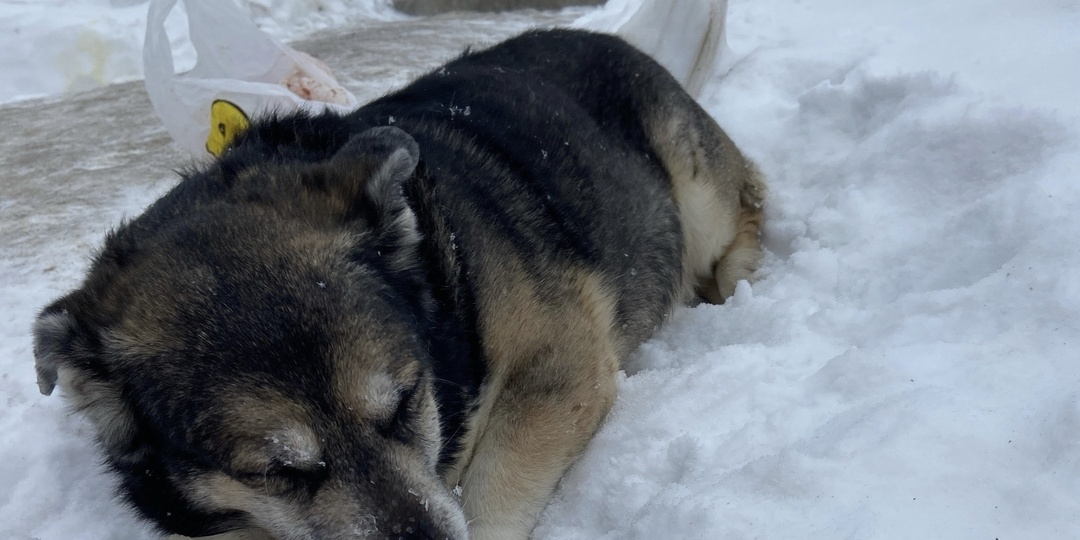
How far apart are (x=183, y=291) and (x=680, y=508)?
4.74ft

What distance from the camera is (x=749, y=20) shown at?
7051 millimetres

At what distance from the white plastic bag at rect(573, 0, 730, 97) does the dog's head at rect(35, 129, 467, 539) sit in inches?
152

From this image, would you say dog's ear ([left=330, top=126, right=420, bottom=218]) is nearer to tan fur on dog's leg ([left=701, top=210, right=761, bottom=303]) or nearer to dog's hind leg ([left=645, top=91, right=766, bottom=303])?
dog's hind leg ([left=645, top=91, right=766, bottom=303])

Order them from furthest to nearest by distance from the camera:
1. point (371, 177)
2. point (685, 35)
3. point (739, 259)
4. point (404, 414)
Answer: point (685, 35)
point (739, 259)
point (371, 177)
point (404, 414)

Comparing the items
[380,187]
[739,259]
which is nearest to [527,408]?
[380,187]

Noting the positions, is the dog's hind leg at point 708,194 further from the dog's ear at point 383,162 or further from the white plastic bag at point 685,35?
the dog's ear at point 383,162

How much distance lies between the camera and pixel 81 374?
2.11m

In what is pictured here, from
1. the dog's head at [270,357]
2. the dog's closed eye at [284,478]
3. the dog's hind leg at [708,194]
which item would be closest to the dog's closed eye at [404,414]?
the dog's head at [270,357]

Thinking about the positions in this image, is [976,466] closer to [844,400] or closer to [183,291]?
[844,400]

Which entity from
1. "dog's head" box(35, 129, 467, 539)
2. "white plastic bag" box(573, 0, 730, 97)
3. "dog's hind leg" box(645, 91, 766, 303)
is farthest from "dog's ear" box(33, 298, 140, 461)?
"white plastic bag" box(573, 0, 730, 97)

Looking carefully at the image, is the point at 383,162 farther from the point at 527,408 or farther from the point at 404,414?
the point at 527,408

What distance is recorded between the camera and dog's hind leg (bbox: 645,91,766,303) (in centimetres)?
393

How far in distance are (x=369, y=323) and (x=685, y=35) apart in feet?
14.4

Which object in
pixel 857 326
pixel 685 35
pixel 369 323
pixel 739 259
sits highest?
pixel 369 323
